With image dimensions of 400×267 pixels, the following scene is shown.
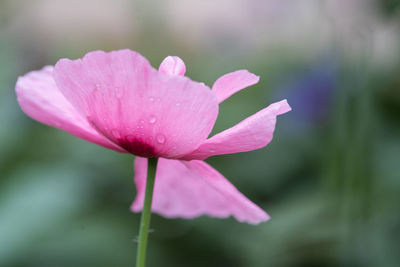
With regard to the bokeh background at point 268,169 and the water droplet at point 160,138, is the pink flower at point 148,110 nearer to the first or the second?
the water droplet at point 160,138

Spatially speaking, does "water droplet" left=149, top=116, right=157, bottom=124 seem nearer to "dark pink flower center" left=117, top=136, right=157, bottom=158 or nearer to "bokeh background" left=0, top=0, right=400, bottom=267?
"dark pink flower center" left=117, top=136, right=157, bottom=158

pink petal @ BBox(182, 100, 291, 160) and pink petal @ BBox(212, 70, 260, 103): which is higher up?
pink petal @ BBox(212, 70, 260, 103)

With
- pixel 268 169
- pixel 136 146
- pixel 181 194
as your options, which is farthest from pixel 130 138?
pixel 268 169

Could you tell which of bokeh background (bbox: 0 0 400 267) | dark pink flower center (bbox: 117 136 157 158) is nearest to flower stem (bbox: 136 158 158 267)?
dark pink flower center (bbox: 117 136 157 158)

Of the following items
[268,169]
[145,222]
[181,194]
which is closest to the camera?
[145,222]

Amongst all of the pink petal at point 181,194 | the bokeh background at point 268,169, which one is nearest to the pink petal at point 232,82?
the pink petal at point 181,194

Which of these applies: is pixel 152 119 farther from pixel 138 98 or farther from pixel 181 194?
pixel 181 194

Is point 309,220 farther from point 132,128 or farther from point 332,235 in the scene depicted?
point 132,128
